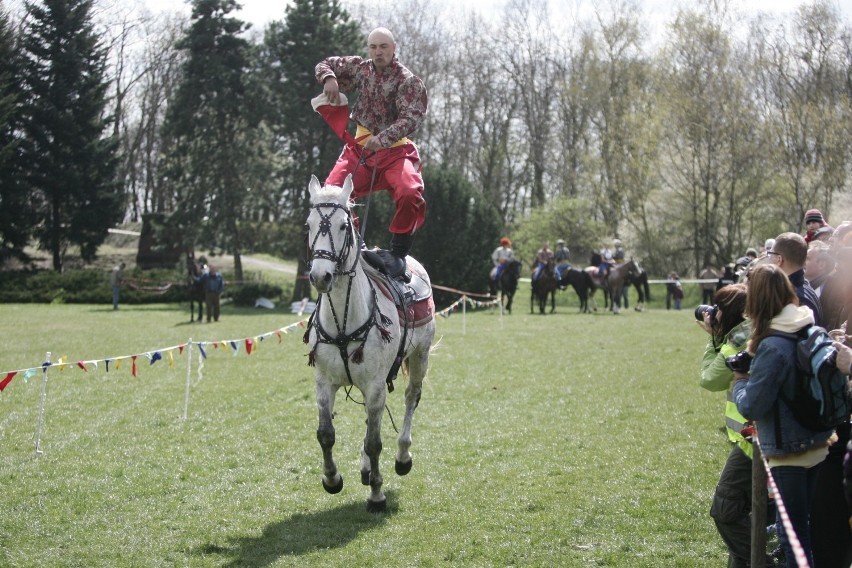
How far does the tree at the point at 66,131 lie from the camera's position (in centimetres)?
4534

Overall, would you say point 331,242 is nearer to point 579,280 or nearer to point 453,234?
point 579,280

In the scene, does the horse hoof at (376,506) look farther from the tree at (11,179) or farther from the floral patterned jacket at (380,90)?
the tree at (11,179)

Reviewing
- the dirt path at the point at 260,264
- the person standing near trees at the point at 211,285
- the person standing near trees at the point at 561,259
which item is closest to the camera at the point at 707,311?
the person standing near trees at the point at 211,285

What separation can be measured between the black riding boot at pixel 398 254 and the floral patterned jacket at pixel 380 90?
925 mm

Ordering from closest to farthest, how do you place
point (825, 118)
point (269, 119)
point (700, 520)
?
point (700, 520)
point (825, 118)
point (269, 119)

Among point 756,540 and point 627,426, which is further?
point 627,426

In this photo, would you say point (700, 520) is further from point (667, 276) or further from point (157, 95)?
point (157, 95)

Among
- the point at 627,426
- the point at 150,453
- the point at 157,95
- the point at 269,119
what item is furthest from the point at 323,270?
the point at 157,95

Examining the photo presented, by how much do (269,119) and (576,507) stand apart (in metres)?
39.1

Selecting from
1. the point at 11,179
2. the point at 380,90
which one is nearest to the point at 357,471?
the point at 380,90

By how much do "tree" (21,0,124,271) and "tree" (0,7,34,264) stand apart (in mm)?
750

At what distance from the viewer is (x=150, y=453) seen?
930 centimetres

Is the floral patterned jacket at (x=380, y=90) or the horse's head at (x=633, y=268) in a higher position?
the floral patterned jacket at (x=380, y=90)

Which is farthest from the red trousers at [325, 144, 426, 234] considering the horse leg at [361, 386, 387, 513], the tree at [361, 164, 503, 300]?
the tree at [361, 164, 503, 300]
